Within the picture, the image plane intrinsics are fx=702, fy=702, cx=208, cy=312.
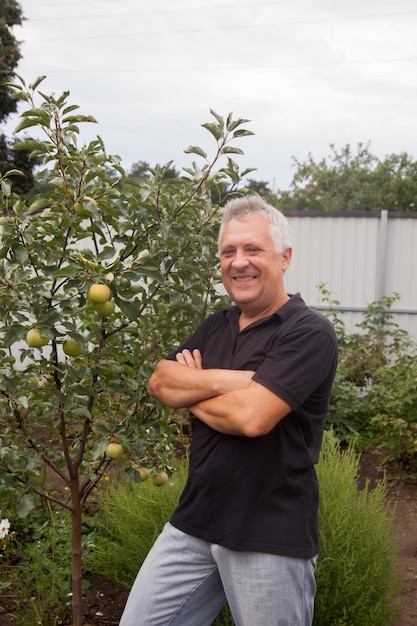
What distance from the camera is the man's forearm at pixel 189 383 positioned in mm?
2016

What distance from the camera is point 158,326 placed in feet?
8.00

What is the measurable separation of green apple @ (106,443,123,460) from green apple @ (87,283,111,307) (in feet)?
1.74

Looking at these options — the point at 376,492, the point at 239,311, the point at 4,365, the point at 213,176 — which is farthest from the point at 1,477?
the point at 376,492

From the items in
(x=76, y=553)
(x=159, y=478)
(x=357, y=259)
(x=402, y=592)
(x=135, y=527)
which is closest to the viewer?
(x=159, y=478)

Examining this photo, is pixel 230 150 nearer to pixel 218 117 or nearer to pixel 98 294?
pixel 218 117

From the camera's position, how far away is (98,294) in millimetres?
1872

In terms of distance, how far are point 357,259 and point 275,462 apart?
8035 millimetres

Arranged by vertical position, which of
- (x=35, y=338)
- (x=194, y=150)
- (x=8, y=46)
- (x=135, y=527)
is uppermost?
(x=8, y=46)

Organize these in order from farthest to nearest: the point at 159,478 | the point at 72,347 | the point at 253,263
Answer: the point at 159,478
the point at 72,347
the point at 253,263

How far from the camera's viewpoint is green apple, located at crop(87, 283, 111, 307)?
73.8 inches

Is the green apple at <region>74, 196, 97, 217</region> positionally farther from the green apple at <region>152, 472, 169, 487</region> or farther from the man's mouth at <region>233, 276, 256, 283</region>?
the green apple at <region>152, 472, 169, 487</region>

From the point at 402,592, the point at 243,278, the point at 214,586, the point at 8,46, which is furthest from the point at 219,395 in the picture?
the point at 8,46

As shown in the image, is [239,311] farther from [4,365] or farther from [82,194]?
[4,365]

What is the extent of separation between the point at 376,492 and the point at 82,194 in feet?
6.71
